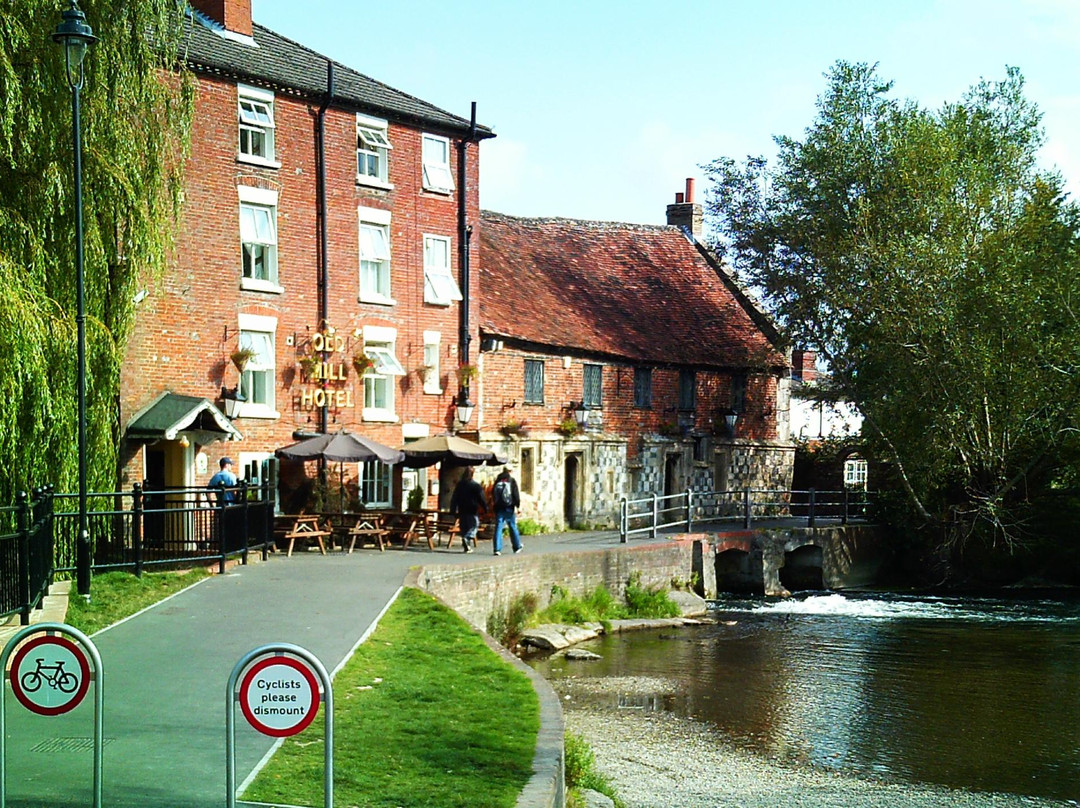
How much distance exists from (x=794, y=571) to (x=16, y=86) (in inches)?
1039

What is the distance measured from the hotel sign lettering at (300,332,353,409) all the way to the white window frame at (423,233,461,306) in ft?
9.67

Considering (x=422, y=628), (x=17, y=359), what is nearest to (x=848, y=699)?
(x=422, y=628)

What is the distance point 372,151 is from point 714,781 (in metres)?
19.6

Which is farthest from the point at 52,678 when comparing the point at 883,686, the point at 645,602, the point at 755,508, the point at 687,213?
the point at 687,213

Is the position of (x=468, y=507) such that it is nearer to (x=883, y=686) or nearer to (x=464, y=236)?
(x=464, y=236)

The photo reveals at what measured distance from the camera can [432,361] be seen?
103 ft

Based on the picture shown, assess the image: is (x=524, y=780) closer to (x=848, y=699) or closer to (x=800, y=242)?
(x=848, y=699)

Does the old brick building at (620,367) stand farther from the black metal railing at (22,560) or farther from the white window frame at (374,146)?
the black metal railing at (22,560)

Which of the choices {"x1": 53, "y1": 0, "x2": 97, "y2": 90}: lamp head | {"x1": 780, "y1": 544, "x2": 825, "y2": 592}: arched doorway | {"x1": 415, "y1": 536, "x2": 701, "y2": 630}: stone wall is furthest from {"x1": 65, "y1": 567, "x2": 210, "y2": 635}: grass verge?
{"x1": 780, "y1": 544, "x2": 825, "y2": 592}: arched doorway

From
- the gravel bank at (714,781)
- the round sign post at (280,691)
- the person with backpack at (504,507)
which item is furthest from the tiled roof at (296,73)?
the round sign post at (280,691)

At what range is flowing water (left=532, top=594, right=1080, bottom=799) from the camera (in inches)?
639

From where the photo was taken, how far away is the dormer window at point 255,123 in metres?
27.5

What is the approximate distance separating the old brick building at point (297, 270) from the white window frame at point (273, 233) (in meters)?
0.05

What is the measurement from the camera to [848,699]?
1994 centimetres
